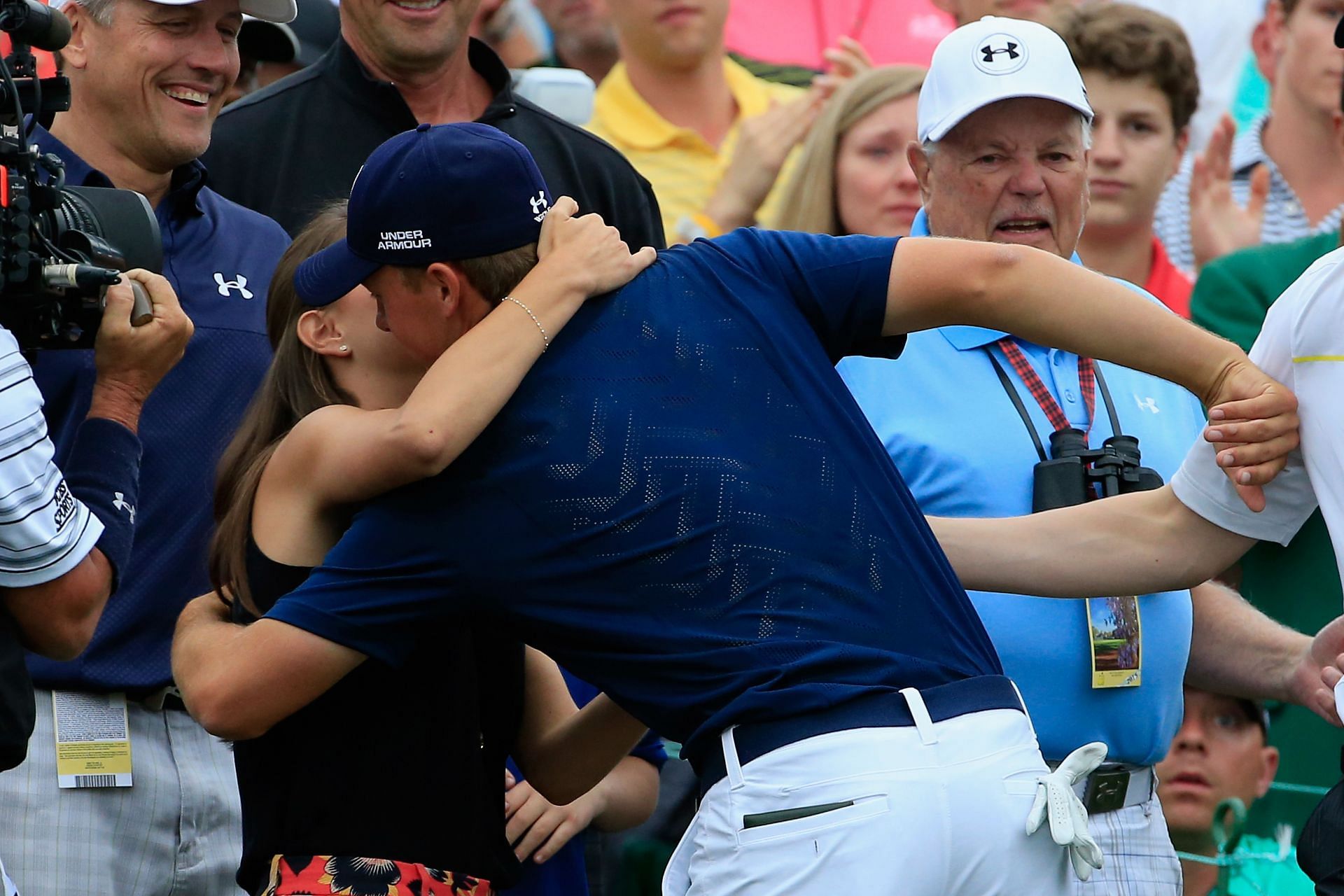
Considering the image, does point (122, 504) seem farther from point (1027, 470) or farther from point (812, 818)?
point (1027, 470)

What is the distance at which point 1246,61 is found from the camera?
6.16m

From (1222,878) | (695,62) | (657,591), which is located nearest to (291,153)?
(695,62)

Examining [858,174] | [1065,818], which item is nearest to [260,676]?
[1065,818]

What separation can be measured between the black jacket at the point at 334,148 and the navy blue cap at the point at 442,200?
5.69ft

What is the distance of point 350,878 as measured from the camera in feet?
8.72

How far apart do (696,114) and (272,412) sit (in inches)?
130

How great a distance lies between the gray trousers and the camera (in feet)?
11.2

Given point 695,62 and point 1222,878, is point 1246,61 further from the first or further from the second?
point 1222,878

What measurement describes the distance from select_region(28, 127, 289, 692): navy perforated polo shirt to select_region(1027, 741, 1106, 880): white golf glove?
1793 millimetres

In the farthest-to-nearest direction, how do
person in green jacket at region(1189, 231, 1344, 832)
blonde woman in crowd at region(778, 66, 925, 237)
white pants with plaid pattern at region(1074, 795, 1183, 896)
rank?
blonde woman in crowd at region(778, 66, 925, 237)
person in green jacket at region(1189, 231, 1344, 832)
white pants with plaid pattern at region(1074, 795, 1183, 896)

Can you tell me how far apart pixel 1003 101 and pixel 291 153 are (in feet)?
5.63

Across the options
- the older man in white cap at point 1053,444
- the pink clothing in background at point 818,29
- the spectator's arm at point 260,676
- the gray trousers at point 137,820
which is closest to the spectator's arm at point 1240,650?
the older man in white cap at point 1053,444

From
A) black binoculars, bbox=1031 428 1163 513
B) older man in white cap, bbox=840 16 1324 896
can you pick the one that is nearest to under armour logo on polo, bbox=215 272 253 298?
older man in white cap, bbox=840 16 1324 896

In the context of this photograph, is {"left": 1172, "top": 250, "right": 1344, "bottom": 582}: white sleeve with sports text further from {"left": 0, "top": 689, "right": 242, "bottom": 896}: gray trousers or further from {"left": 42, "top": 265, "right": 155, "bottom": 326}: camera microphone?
{"left": 0, "top": 689, "right": 242, "bottom": 896}: gray trousers
